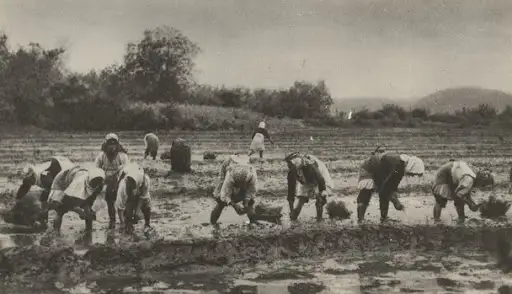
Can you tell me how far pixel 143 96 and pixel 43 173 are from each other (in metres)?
12.9

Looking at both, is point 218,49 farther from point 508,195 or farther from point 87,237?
point 87,237

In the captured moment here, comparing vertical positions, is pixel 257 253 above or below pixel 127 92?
below

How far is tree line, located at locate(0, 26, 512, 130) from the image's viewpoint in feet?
61.3

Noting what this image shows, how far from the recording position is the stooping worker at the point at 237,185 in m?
8.05

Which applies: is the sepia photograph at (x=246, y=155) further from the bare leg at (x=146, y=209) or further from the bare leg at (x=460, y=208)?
the bare leg at (x=460, y=208)

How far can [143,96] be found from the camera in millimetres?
20422

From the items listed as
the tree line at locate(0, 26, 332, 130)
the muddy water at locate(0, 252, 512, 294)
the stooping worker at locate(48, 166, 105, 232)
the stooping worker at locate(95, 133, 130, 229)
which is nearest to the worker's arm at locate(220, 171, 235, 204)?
the stooping worker at locate(95, 133, 130, 229)

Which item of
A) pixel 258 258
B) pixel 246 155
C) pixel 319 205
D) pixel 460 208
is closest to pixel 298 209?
pixel 319 205

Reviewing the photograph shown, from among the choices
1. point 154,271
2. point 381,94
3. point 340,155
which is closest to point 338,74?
point 381,94

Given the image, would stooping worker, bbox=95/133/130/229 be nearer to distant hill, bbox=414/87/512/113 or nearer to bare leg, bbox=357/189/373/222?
bare leg, bbox=357/189/373/222

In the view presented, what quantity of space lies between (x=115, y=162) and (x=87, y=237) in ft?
3.93

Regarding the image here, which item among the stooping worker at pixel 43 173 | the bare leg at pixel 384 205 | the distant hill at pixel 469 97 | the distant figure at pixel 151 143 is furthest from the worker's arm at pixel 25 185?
the distant hill at pixel 469 97

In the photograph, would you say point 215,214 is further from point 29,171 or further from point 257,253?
point 29,171

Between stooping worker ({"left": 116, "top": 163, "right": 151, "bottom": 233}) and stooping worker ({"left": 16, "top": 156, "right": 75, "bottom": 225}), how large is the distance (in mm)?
615
